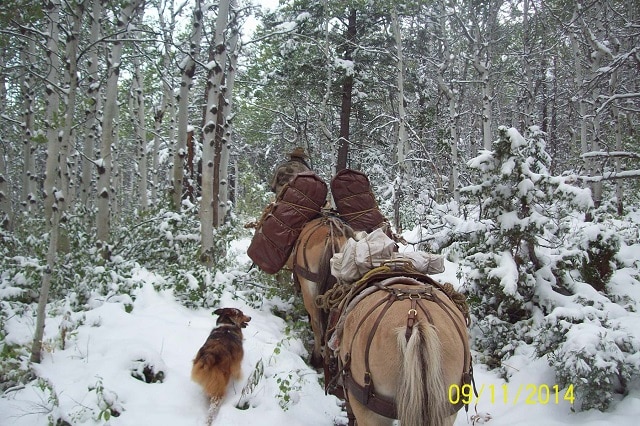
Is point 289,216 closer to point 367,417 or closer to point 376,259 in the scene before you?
point 376,259

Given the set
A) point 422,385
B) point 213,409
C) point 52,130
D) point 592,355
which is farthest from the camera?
point 52,130

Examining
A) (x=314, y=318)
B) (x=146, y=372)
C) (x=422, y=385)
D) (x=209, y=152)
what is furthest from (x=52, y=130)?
(x=422, y=385)

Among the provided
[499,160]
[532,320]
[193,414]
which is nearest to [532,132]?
[499,160]

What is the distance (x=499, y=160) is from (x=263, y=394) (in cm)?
405

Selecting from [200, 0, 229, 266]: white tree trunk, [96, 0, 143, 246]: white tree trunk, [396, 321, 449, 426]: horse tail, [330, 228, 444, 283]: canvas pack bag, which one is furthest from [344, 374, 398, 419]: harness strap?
[96, 0, 143, 246]: white tree trunk

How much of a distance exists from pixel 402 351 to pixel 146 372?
3.10m

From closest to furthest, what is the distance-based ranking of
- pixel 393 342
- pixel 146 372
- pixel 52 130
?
pixel 393 342, pixel 52 130, pixel 146 372

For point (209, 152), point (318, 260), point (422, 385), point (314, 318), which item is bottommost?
point (314, 318)

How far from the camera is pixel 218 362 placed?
13.8ft

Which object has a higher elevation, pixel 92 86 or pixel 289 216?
pixel 92 86

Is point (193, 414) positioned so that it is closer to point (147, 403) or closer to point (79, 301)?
point (147, 403)

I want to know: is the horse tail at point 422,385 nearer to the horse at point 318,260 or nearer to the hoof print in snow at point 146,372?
the horse at point 318,260

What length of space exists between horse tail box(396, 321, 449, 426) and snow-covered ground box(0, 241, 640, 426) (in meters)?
2.13

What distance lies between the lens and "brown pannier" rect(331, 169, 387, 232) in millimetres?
5906
